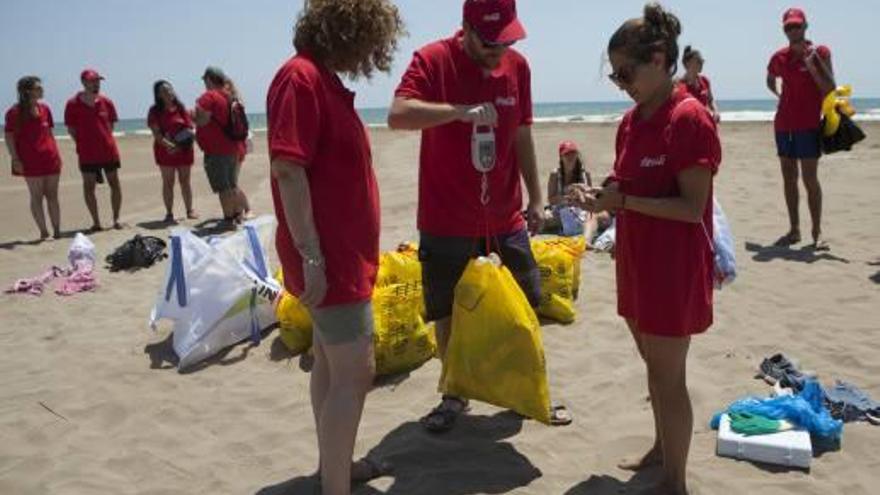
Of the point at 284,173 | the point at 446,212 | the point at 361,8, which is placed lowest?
the point at 446,212

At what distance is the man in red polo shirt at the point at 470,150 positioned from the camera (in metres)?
3.09

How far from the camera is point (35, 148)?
344 inches

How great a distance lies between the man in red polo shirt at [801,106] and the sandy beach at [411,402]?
50 centimetres

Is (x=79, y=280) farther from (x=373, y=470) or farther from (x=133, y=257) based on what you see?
(x=373, y=470)

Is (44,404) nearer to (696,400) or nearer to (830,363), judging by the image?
(696,400)

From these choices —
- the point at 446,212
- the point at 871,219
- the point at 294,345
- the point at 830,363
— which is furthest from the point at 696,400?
the point at 871,219

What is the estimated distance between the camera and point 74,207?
11.8 metres

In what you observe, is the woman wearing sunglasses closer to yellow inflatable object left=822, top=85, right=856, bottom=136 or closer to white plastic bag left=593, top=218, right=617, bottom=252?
white plastic bag left=593, top=218, right=617, bottom=252

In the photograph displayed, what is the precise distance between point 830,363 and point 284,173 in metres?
3.40

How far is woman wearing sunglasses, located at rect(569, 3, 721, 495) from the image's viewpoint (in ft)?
8.35

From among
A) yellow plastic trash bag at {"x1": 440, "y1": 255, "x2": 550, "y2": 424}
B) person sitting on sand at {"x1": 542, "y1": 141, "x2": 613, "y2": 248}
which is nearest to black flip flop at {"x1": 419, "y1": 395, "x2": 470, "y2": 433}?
yellow plastic trash bag at {"x1": 440, "y1": 255, "x2": 550, "y2": 424}

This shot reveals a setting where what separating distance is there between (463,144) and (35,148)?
7.30 m

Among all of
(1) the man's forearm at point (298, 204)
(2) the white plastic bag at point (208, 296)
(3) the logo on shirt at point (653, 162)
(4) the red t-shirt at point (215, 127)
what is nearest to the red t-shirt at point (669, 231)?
(3) the logo on shirt at point (653, 162)

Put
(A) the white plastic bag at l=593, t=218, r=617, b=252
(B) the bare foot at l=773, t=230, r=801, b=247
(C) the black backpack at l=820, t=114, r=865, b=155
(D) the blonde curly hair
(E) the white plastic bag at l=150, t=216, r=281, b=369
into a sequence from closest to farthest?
(D) the blonde curly hair, (E) the white plastic bag at l=150, t=216, r=281, b=369, (C) the black backpack at l=820, t=114, r=865, b=155, (A) the white plastic bag at l=593, t=218, r=617, b=252, (B) the bare foot at l=773, t=230, r=801, b=247
